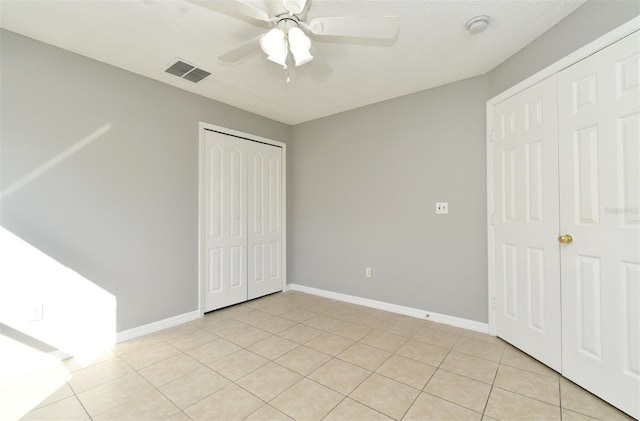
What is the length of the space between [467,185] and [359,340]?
73.9 inches

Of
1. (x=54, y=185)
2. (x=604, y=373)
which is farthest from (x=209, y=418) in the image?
(x=604, y=373)

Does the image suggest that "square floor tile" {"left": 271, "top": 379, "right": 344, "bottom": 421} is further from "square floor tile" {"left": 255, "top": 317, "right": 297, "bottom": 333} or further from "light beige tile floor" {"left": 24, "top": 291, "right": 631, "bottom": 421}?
"square floor tile" {"left": 255, "top": 317, "right": 297, "bottom": 333}

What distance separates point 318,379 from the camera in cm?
199

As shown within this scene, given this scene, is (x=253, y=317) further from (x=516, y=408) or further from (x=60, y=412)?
(x=516, y=408)

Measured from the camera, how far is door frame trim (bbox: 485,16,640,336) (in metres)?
1.64

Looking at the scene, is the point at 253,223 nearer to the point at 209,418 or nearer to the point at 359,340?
the point at 359,340

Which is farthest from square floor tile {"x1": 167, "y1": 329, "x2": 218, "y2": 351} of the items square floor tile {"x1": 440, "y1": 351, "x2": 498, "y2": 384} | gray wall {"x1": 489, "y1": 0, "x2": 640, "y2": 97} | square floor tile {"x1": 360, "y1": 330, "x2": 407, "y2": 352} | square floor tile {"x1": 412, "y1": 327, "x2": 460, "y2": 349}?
gray wall {"x1": 489, "y1": 0, "x2": 640, "y2": 97}

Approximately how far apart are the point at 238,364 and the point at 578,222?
105 inches

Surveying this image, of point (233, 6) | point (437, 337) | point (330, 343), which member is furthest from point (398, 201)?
point (233, 6)

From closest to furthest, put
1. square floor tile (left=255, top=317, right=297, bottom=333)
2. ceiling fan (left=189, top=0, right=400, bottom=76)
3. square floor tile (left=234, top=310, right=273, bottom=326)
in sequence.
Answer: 1. ceiling fan (left=189, top=0, right=400, bottom=76)
2. square floor tile (left=255, top=317, right=297, bottom=333)
3. square floor tile (left=234, top=310, right=273, bottom=326)

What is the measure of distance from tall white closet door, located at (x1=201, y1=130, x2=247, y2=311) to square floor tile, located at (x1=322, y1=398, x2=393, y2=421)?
216 cm

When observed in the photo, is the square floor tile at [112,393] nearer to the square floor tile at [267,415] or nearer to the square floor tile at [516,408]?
the square floor tile at [267,415]

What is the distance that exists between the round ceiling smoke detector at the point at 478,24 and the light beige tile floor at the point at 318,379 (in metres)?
2.52

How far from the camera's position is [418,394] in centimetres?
181
